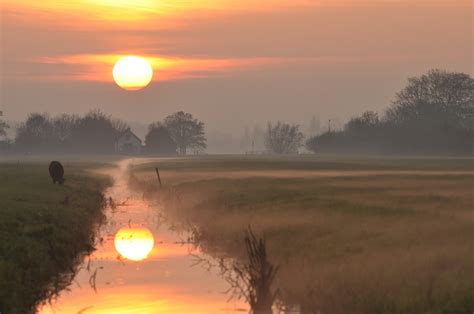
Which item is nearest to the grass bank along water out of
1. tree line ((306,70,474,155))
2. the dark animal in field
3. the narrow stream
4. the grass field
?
the narrow stream

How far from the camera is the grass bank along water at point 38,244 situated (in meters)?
22.6

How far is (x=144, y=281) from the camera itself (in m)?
26.1

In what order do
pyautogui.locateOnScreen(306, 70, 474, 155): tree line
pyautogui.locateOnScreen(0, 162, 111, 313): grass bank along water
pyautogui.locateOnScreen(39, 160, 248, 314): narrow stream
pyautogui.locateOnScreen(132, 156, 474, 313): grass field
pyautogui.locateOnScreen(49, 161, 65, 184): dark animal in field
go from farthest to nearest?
1. pyautogui.locateOnScreen(306, 70, 474, 155): tree line
2. pyautogui.locateOnScreen(49, 161, 65, 184): dark animal in field
3. pyautogui.locateOnScreen(0, 162, 111, 313): grass bank along water
4. pyautogui.locateOnScreen(39, 160, 248, 314): narrow stream
5. pyautogui.locateOnScreen(132, 156, 474, 313): grass field

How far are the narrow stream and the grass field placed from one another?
2.08 meters

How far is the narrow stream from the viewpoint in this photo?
871 inches

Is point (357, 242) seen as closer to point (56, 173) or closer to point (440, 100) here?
point (56, 173)

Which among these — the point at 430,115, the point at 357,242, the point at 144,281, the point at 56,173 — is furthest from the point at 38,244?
the point at 430,115

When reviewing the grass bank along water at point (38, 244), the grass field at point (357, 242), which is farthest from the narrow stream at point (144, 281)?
the grass field at point (357, 242)

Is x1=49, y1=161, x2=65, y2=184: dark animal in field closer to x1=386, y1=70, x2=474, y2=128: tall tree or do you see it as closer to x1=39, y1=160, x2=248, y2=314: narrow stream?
x1=39, y1=160, x2=248, y2=314: narrow stream

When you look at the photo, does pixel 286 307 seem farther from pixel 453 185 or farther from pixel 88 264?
pixel 453 185

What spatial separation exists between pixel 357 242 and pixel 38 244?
1250cm

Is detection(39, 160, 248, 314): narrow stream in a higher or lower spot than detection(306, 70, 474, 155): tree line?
lower

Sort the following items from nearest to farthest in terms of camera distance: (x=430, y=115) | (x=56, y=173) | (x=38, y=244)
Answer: (x=38, y=244)
(x=56, y=173)
(x=430, y=115)

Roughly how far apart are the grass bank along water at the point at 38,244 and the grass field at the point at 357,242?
20.3 feet
